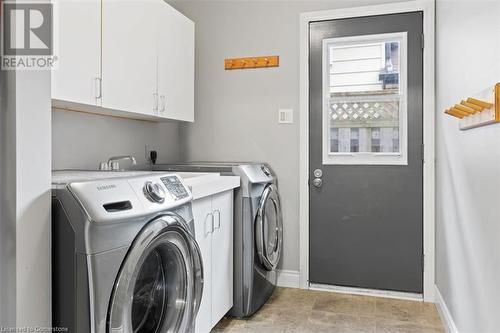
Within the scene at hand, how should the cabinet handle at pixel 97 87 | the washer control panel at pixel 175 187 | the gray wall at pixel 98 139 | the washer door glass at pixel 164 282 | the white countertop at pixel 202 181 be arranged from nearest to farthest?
the washer door glass at pixel 164 282, the washer control panel at pixel 175 187, the white countertop at pixel 202 181, the cabinet handle at pixel 97 87, the gray wall at pixel 98 139

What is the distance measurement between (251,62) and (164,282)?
2.08 m

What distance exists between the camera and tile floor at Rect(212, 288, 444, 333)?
2.39 metres

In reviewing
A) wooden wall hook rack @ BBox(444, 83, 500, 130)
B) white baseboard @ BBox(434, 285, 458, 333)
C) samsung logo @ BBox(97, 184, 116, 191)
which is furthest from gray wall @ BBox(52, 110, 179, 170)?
white baseboard @ BBox(434, 285, 458, 333)

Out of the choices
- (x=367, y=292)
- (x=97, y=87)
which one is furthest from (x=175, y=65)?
(x=367, y=292)

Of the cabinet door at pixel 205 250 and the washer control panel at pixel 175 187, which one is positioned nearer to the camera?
the washer control panel at pixel 175 187

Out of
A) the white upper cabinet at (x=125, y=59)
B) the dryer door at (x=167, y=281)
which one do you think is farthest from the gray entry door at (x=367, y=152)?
the dryer door at (x=167, y=281)

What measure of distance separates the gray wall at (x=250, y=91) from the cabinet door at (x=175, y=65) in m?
0.36

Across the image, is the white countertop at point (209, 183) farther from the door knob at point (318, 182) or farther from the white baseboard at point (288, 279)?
the white baseboard at point (288, 279)

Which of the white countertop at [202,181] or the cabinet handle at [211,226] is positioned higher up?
the white countertop at [202,181]

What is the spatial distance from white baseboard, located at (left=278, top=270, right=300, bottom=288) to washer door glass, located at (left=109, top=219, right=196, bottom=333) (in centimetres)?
159

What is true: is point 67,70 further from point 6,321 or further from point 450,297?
point 450,297

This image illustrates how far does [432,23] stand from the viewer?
2.76 meters

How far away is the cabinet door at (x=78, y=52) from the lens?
172 cm

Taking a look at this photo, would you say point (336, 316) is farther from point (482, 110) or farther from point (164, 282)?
point (482, 110)
